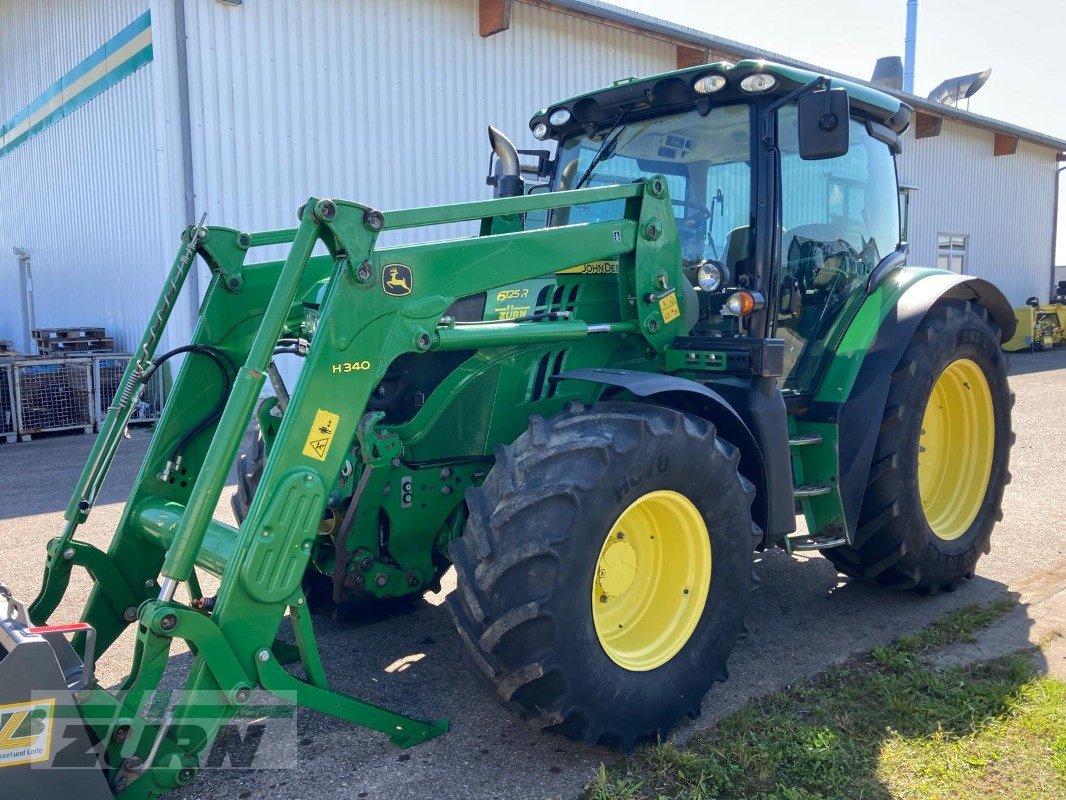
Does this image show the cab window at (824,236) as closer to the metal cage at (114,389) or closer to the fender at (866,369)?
the fender at (866,369)

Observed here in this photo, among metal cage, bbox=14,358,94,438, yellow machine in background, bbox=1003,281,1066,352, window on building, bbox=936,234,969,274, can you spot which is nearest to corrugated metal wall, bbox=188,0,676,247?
metal cage, bbox=14,358,94,438

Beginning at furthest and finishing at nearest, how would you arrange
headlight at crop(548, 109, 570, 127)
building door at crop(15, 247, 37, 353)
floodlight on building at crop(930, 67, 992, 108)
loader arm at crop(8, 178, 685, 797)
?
floodlight on building at crop(930, 67, 992, 108)
building door at crop(15, 247, 37, 353)
headlight at crop(548, 109, 570, 127)
loader arm at crop(8, 178, 685, 797)

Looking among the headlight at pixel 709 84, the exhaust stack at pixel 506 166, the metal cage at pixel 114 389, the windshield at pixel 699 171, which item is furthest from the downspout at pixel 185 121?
the headlight at pixel 709 84

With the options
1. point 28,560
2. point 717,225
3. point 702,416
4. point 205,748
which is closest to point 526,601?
point 205,748

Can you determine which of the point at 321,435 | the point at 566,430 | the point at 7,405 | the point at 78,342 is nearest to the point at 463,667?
the point at 566,430

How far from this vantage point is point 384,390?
11.4 ft

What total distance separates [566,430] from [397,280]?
73cm

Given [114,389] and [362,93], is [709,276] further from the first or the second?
[114,389]

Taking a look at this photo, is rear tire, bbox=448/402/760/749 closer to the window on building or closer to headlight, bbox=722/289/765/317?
headlight, bbox=722/289/765/317

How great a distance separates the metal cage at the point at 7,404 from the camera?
31.7 feet

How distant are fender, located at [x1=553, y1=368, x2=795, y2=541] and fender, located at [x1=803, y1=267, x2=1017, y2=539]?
552 mm

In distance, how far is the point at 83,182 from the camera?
41.2 feet

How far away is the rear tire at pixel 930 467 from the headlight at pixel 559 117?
1997mm

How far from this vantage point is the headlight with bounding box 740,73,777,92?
3.66 m
